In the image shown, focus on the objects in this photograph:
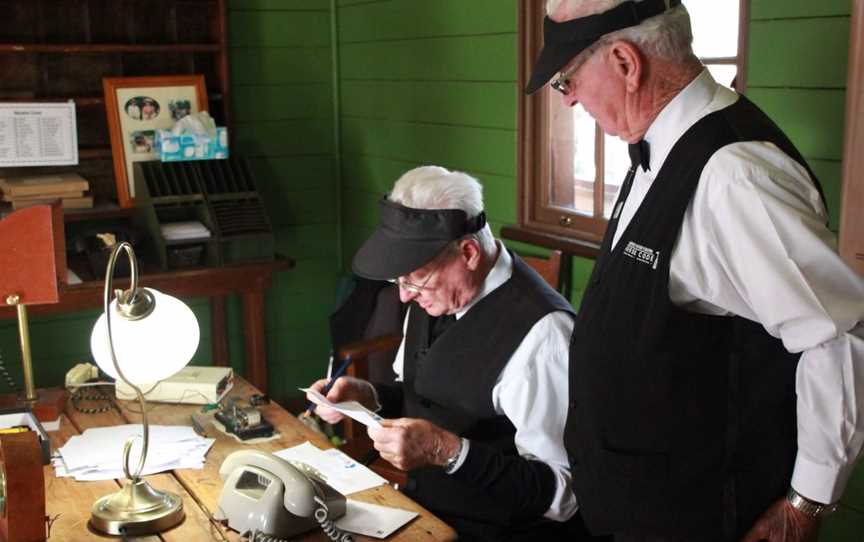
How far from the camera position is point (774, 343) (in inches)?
65.5

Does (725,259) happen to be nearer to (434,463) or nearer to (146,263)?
(434,463)

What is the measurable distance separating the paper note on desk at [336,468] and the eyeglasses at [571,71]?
0.89 metres

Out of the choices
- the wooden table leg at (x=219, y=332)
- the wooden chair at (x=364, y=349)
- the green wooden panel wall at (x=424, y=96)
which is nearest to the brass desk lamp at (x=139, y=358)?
the wooden chair at (x=364, y=349)

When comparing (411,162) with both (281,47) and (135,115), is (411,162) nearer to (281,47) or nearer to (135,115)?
(281,47)

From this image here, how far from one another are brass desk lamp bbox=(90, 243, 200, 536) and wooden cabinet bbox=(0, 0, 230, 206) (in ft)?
7.87

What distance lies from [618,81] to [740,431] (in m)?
0.63

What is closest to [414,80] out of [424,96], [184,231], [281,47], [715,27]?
[424,96]

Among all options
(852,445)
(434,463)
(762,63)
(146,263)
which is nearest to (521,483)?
(434,463)

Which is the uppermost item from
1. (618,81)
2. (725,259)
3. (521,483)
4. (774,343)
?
(618,81)

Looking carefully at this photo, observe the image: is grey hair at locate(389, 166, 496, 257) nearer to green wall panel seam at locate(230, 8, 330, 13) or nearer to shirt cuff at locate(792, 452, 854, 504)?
shirt cuff at locate(792, 452, 854, 504)

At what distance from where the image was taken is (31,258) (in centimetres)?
240

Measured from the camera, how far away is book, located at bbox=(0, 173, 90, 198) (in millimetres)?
3840

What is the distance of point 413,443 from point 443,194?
0.57m

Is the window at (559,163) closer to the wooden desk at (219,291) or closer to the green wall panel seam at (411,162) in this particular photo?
the green wall panel seam at (411,162)
